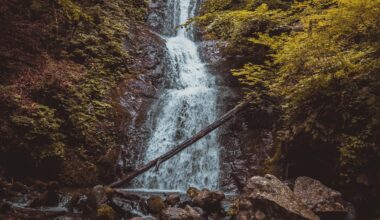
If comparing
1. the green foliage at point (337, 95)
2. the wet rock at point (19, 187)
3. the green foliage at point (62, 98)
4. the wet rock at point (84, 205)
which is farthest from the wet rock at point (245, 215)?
the wet rock at point (19, 187)

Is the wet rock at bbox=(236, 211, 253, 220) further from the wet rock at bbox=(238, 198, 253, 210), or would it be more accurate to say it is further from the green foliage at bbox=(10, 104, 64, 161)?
the green foliage at bbox=(10, 104, 64, 161)

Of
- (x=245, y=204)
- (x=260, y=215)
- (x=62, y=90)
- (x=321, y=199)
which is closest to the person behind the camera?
(x=260, y=215)

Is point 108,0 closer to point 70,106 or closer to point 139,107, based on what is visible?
point 139,107

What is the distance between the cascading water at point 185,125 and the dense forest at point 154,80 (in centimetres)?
109

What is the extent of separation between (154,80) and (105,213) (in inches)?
287

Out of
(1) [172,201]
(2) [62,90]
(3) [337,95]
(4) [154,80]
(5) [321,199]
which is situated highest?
(4) [154,80]

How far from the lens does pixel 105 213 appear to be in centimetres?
634

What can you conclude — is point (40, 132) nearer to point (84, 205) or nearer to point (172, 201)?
point (84, 205)

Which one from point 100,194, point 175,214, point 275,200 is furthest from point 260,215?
point 100,194

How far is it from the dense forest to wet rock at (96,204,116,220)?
0.02 metres

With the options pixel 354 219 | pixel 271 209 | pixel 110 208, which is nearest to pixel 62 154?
pixel 110 208

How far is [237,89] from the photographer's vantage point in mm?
12422

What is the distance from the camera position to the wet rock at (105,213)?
6.32m

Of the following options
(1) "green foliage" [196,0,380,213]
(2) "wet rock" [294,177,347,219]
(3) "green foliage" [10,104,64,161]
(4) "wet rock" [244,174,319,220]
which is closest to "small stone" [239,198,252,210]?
(4) "wet rock" [244,174,319,220]
